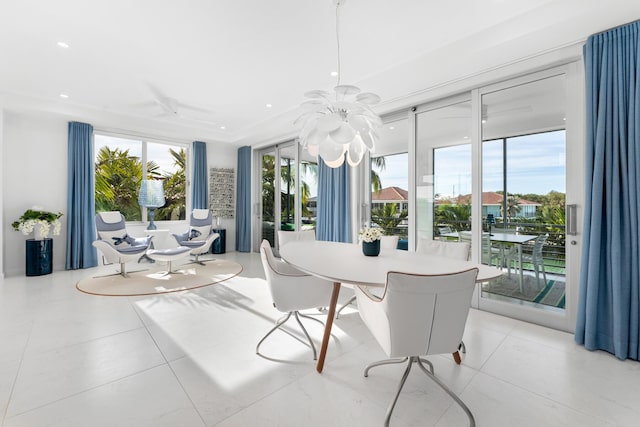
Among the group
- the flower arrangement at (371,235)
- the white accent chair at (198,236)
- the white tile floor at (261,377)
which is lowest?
the white tile floor at (261,377)

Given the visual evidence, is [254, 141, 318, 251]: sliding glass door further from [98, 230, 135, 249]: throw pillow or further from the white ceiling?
[98, 230, 135, 249]: throw pillow

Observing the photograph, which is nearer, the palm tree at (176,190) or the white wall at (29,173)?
the white wall at (29,173)

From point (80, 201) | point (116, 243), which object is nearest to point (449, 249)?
point (116, 243)

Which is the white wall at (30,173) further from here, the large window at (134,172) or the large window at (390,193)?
the large window at (390,193)

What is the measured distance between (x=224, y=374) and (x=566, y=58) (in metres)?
3.86

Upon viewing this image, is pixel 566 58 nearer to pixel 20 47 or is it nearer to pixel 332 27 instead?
pixel 332 27

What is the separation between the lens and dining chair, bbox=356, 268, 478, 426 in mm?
1475

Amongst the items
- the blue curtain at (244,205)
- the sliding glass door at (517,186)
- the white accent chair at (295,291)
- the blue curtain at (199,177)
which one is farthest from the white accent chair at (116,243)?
the sliding glass door at (517,186)

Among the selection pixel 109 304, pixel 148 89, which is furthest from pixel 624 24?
pixel 109 304

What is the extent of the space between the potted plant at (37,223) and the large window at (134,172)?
1.01 m

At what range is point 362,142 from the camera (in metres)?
2.48

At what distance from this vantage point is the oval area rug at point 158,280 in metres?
3.86

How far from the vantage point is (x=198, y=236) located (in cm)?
573

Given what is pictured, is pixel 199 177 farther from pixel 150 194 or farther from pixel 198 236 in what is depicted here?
pixel 198 236
